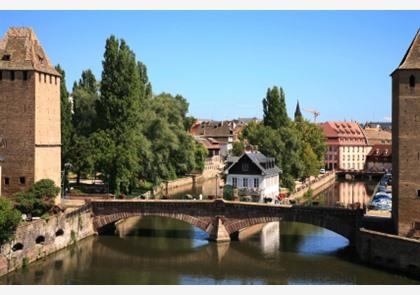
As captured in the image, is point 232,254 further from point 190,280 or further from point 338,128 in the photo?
point 338,128

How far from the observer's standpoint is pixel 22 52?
158ft

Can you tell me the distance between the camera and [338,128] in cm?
13425

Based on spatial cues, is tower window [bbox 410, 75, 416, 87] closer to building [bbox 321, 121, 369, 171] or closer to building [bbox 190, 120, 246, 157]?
building [bbox 321, 121, 369, 171]

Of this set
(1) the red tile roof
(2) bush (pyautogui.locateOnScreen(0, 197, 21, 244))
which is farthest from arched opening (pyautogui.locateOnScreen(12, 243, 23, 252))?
(1) the red tile roof

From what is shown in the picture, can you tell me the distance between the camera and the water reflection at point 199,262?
37.3 m

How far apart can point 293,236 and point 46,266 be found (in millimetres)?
19718

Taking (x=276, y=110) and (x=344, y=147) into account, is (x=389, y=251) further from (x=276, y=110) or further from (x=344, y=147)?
(x=344, y=147)

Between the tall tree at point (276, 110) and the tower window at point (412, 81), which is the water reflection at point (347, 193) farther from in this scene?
the tower window at point (412, 81)

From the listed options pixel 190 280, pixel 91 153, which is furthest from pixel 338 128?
pixel 190 280

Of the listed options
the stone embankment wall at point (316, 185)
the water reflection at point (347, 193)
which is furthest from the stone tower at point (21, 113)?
the water reflection at point (347, 193)

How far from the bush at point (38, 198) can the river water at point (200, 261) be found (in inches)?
133

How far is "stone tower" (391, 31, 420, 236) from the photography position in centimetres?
3922

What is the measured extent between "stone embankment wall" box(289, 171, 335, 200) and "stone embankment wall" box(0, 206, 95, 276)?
29.1 metres

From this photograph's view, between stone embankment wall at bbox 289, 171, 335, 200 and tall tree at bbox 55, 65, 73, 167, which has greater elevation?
tall tree at bbox 55, 65, 73, 167
